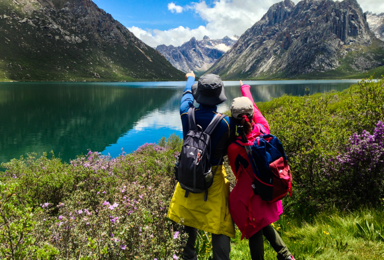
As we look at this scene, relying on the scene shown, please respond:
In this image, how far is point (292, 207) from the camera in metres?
5.88

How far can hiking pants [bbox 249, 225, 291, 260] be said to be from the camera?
3223 millimetres

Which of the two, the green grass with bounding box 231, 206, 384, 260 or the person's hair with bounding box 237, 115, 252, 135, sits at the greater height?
the person's hair with bounding box 237, 115, 252, 135

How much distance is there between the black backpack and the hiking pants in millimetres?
1213

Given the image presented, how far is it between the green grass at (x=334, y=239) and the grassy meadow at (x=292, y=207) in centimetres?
2

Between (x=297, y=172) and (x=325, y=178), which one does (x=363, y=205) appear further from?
(x=297, y=172)

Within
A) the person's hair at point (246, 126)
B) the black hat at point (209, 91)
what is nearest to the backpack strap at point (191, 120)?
the black hat at point (209, 91)

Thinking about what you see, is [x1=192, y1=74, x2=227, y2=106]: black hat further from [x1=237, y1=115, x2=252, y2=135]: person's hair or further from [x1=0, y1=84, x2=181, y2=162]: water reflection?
[x1=0, y1=84, x2=181, y2=162]: water reflection

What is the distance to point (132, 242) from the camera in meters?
3.18

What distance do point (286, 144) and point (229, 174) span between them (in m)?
3.24

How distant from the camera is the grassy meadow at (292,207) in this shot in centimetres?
308

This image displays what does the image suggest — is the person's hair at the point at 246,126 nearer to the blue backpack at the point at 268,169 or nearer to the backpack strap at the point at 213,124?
the blue backpack at the point at 268,169

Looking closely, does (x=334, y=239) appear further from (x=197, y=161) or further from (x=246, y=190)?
(x=197, y=161)

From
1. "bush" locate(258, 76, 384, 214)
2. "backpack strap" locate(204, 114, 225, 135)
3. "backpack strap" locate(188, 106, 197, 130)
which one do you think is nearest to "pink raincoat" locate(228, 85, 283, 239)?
"backpack strap" locate(204, 114, 225, 135)

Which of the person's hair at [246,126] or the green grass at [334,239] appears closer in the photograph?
the person's hair at [246,126]
